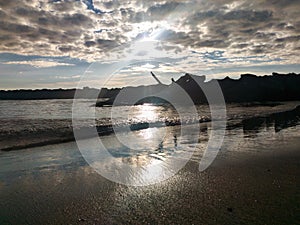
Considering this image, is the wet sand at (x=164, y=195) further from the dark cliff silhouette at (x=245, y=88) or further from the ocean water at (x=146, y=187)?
the dark cliff silhouette at (x=245, y=88)

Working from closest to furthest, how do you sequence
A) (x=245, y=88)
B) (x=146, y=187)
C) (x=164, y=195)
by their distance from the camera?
(x=164, y=195)
(x=146, y=187)
(x=245, y=88)

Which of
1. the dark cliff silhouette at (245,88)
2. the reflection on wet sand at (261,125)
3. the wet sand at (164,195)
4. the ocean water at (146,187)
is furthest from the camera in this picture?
the dark cliff silhouette at (245,88)

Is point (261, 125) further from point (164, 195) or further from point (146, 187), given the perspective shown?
point (164, 195)

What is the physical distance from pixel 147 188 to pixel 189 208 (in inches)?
61.4

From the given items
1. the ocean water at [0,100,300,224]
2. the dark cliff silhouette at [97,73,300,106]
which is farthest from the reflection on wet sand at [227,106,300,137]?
the dark cliff silhouette at [97,73,300,106]

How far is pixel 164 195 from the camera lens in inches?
238

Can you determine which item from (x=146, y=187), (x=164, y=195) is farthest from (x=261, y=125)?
(x=164, y=195)

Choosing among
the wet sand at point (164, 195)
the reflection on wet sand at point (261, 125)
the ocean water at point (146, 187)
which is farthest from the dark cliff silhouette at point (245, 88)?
the wet sand at point (164, 195)

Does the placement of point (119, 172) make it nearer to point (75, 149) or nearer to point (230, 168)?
point (230, 168)

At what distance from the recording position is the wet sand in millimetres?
4941

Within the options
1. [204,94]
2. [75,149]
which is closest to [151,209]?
[75,149]

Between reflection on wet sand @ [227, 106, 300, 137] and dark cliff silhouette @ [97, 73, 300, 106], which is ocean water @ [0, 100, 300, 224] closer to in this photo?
reflection on wet sand @ [227, 106, 300, 137]

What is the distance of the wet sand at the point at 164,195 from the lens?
494 centimetres

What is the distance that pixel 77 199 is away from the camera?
602cm
